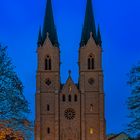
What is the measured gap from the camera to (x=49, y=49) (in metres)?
99.9

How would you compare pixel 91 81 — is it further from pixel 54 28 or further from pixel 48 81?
pixel 54 28

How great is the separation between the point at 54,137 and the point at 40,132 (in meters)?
2.19

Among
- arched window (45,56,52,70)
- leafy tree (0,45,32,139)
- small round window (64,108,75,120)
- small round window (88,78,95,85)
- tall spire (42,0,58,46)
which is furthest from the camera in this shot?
arched window (45,56,52,70)

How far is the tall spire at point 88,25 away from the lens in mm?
98938

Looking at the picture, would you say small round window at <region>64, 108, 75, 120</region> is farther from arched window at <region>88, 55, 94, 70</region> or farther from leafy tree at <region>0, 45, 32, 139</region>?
leafy tree at <region>0, 45, 32, 139</region>

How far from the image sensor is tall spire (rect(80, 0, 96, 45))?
98.9 m

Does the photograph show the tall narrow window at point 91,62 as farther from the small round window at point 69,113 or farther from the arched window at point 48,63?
the small round window at point 69,113

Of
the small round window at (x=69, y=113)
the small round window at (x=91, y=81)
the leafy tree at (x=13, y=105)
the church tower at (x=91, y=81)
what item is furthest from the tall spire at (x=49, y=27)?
the leafy tree at (x=13, y=105)

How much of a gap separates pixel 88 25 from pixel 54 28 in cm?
527

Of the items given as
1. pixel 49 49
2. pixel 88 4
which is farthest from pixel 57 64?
pixel 88 4

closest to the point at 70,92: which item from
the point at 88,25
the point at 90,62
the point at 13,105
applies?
the point at 90,62

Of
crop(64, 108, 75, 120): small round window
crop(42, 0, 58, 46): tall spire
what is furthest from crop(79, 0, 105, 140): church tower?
crop(42, 0, 58, 46): tall spire

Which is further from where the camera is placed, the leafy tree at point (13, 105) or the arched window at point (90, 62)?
the arched window at point (90, 62)

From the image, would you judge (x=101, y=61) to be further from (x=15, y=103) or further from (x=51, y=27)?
(x=15, y=103)
